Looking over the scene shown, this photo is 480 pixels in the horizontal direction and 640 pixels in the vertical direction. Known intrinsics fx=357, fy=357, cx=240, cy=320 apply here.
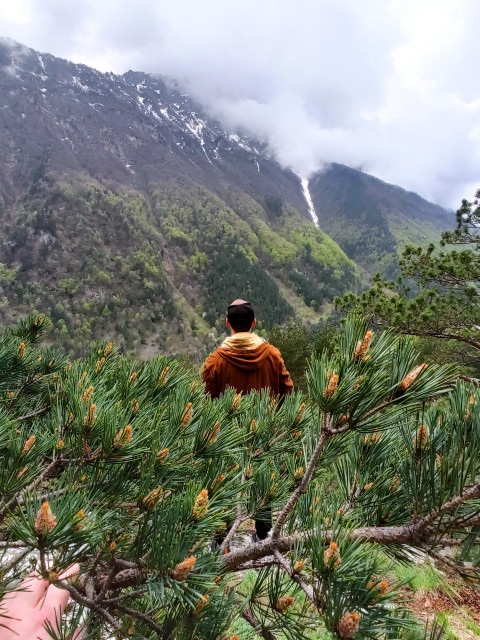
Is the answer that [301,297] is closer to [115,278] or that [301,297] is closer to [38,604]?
[115,278]

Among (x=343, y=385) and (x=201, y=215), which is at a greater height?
(x=201, y=215)

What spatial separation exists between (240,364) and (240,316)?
1.25 feet

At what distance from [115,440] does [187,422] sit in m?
0.24

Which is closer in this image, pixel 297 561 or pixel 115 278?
pixel 297 561

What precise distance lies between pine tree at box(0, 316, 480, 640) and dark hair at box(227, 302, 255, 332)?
5.28 feet

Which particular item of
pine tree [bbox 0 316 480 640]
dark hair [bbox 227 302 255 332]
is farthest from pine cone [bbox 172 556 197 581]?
dark hair [bbox 227 302 255 332]

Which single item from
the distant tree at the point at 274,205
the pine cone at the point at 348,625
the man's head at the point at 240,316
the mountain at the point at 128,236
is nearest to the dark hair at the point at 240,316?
the man's head at the point at 240,316

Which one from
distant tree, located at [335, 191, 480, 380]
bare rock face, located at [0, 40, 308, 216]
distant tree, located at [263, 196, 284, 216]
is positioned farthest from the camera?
distant tree, located at [263, 196, 284, 216]

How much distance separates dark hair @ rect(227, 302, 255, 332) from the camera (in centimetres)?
284

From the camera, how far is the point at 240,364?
8.98 feet

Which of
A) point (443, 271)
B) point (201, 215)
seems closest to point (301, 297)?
point (201, 215)

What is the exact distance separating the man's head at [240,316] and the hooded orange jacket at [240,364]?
0.10 metres

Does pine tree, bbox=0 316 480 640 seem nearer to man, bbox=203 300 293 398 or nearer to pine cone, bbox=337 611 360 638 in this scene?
pine cone, bbox=337 611 360 638

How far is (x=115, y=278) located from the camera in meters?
124
